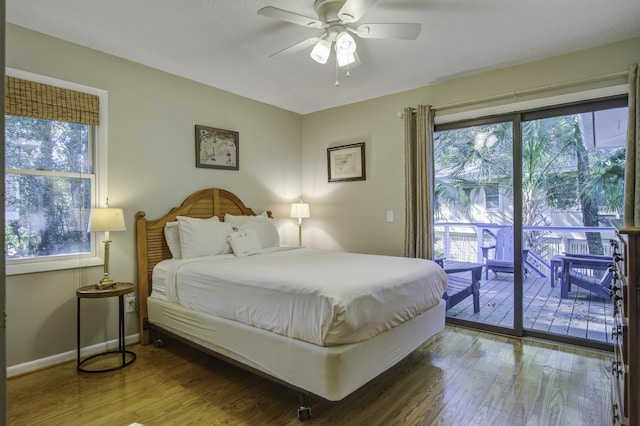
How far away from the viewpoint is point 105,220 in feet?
8.73

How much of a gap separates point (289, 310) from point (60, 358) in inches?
81.2

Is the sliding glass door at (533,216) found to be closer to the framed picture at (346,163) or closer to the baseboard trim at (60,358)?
the framed picture at (346,163)

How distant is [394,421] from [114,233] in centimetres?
265

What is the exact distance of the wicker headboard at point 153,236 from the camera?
312 centimetres

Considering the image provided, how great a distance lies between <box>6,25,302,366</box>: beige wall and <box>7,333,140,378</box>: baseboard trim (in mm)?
38

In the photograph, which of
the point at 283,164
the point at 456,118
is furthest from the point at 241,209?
the point at 456,118

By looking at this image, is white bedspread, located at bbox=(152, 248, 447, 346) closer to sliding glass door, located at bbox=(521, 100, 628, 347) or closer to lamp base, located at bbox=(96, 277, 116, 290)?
lamp base, located at bbox=(96, 277, 116, 290)

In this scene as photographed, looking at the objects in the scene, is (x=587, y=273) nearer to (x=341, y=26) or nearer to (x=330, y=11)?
(x=341, y=26)

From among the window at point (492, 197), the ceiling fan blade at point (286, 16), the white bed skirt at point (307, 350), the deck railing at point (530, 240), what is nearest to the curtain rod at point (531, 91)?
the window at point (492, 197)

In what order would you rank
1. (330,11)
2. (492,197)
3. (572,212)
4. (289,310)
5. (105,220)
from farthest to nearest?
(492,197) < (572,212) < (105,220) < (330,11) < (289,310)

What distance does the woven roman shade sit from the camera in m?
2.49

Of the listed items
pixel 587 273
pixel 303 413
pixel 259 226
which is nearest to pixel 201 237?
pixel 259 226

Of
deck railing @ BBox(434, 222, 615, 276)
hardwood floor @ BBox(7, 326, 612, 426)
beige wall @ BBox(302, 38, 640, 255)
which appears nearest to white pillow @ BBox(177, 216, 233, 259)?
hardwood floor @ BBox(7, 326, 612, 426)

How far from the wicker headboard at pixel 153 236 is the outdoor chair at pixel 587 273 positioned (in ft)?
11.4
